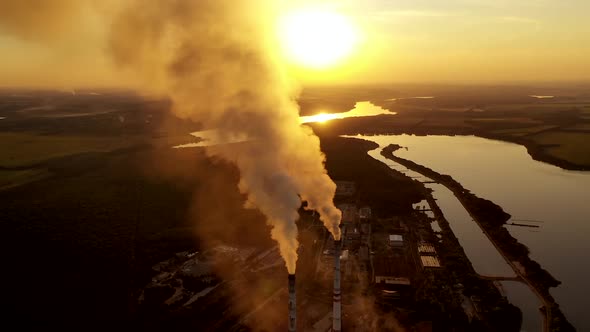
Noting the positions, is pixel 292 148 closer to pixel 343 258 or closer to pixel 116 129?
pixel 343 258

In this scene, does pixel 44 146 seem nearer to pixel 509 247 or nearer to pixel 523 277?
pixel 509 247

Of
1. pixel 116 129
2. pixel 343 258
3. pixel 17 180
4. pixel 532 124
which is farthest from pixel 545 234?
pixel 116 129

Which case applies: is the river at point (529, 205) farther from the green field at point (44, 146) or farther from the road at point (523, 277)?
the green field at point (44, 146)

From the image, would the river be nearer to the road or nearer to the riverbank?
the road

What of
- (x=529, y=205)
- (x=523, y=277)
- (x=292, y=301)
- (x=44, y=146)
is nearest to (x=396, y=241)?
(x=523, y=277)

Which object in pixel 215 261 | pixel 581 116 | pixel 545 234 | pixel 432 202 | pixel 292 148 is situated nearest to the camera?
pixel 292 148

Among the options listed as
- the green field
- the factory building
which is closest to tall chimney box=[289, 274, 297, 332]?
the factory building

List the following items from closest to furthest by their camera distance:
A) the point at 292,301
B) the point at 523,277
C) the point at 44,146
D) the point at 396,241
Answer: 1. the point at 292,301
2. the point at 523,277
3. the point at 396,241
4. the point at 44,146
